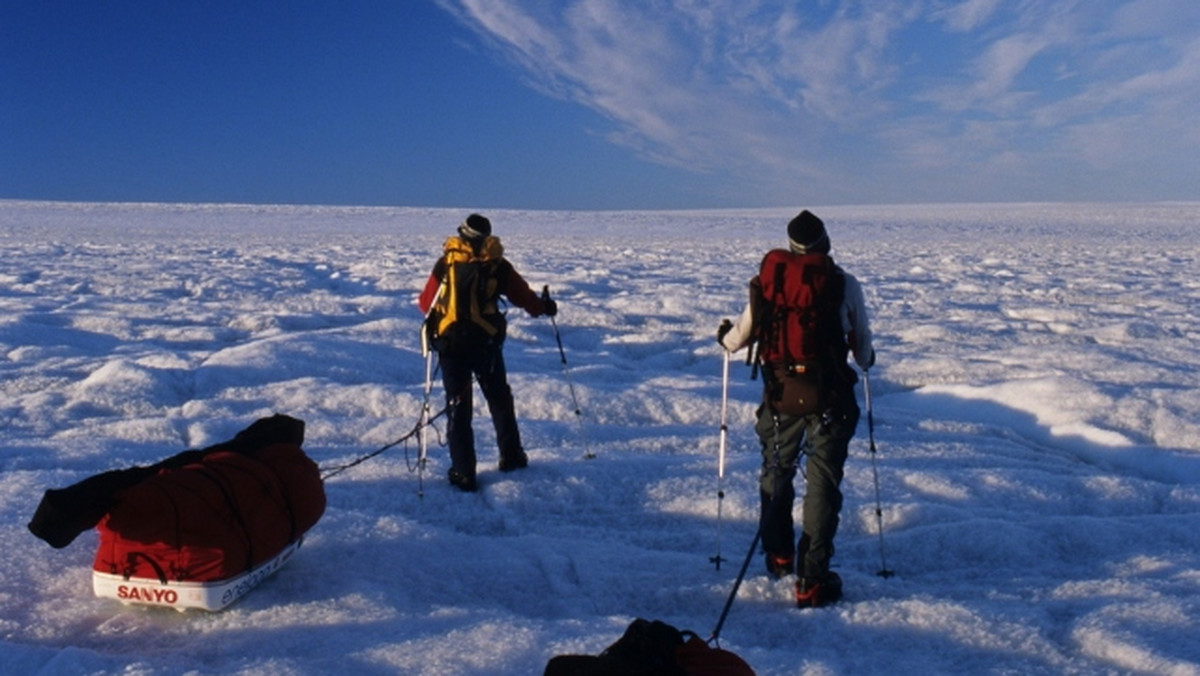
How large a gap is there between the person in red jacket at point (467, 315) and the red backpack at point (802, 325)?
6.69ft

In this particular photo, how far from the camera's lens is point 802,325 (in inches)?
152

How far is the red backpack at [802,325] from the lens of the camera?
12.6 feet

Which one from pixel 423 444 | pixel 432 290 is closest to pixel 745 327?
pixel 432 290

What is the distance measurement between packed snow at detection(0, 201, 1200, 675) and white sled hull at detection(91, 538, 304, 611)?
0.28ft

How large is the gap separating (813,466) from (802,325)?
0.71 metres

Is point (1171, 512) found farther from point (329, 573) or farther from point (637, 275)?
point (637, 275)

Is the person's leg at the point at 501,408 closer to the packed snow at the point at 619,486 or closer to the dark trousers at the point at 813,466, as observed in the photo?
the packed snow at the point at 619,486

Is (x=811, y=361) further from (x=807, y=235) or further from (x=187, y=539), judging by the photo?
(x=187, y=539)

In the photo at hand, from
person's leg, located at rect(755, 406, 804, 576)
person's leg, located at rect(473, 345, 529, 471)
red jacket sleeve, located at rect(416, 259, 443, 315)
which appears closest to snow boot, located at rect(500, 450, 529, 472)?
person's leg, located at rect(473, 345, 529, 471)

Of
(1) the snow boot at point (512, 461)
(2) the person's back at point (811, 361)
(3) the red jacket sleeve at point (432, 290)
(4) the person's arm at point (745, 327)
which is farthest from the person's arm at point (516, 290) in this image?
(2) the person's back at point (811, 361)

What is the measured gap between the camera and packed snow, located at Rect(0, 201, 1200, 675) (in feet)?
11.8

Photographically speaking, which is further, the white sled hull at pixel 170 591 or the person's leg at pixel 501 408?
the person's leg at pixel 501 408

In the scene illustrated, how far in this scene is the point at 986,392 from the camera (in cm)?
829

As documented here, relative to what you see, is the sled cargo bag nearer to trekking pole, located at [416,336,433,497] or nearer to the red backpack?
trekking pole, located at [416,336,433,497]
